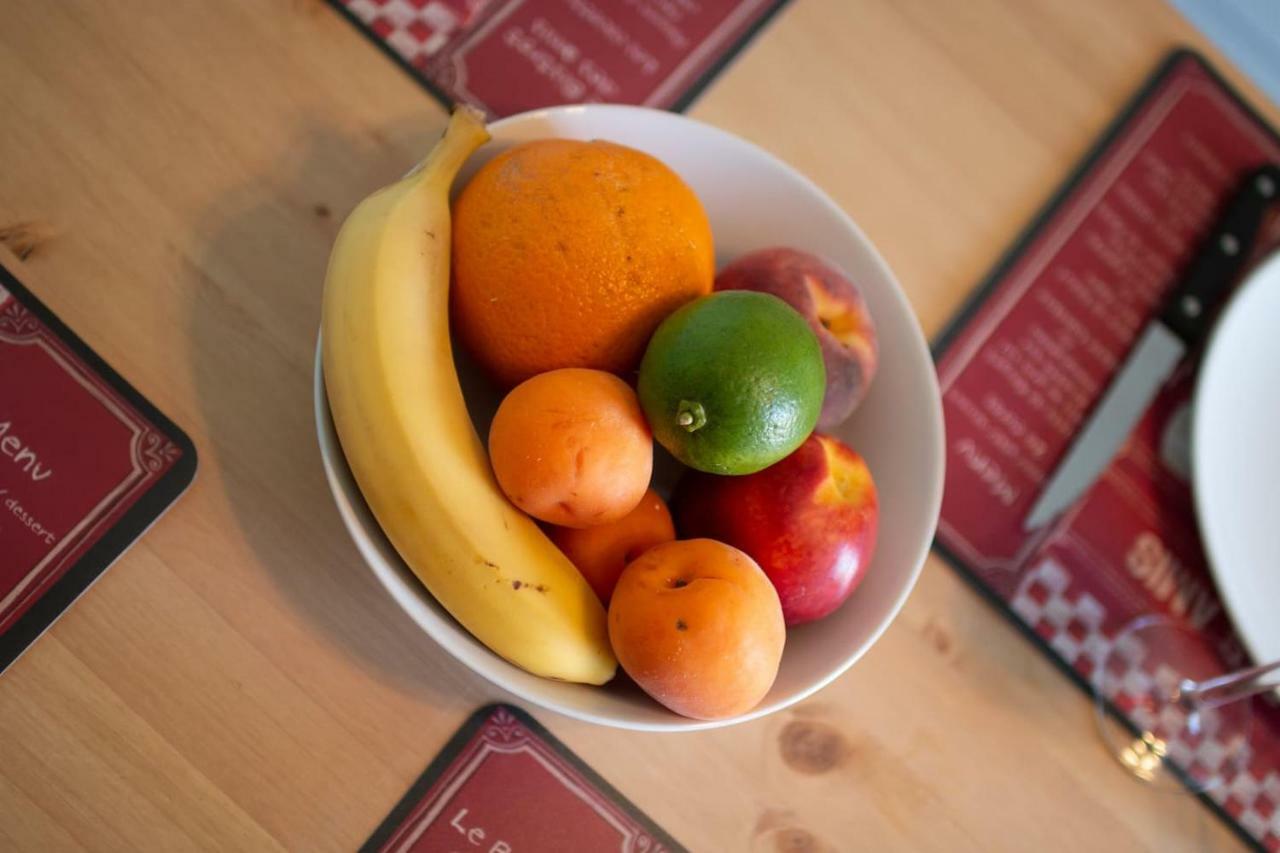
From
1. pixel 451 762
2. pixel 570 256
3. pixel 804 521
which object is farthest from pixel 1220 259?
pixel 451 762

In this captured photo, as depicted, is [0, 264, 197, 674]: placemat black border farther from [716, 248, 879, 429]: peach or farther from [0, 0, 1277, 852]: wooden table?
[716, 248, 879, 429]: peach

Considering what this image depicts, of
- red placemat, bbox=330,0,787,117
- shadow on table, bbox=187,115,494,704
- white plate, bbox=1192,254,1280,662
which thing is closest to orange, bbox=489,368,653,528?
shadow on table, bbox=187,115,494,704

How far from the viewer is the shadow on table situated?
0.59 m

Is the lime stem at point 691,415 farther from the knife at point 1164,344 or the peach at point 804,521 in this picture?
the knife at point 1164,344

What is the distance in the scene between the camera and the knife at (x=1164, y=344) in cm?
80

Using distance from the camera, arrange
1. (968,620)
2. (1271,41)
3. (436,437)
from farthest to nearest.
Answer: (1271,41) → (968,620) → (436,437)

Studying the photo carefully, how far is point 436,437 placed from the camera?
0.52 m

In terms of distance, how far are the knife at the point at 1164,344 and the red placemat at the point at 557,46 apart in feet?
1.47

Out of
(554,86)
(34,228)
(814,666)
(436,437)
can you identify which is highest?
(34,228)

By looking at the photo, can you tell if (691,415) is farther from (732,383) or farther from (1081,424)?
(1081,424)

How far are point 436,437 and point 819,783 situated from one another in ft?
1.23

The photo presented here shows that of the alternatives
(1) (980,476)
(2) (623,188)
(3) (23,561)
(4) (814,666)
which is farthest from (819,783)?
(3) (23,561)

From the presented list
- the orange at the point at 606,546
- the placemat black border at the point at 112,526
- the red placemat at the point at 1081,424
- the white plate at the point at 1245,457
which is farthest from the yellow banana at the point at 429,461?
the white plate at the point at 1245,457

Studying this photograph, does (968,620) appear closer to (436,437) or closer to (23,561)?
(436,437)
